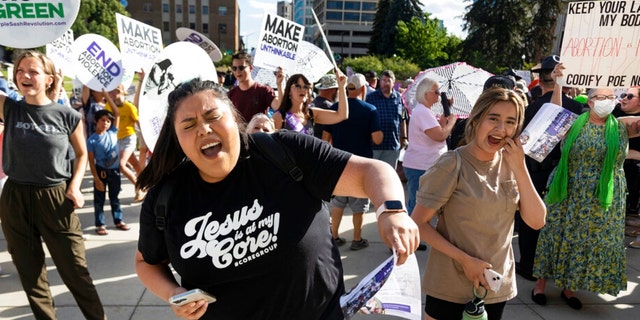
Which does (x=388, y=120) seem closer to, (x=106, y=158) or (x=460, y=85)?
(x=460, y=85)

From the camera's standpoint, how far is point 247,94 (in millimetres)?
4898

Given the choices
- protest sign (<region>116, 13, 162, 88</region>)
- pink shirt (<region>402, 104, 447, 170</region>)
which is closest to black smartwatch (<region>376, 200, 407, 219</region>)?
pink shirt (<region>402, 104, 447, 170</region>)

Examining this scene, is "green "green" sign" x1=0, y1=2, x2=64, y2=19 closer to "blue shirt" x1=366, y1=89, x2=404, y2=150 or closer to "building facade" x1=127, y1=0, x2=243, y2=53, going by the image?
"blue shirt" x1=366, y1=89, x2=404, y2=150

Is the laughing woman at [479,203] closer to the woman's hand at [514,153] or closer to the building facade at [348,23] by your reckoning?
the woman's hand at [514,153]

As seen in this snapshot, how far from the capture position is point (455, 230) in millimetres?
2250

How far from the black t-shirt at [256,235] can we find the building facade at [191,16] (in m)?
78.5

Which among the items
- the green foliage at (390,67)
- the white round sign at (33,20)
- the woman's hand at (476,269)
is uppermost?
the white round sign at (33,20)

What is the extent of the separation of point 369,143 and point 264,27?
2099 mm

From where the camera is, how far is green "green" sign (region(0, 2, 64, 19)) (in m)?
3.22

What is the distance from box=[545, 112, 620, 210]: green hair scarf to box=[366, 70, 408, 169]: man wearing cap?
7.47 ft

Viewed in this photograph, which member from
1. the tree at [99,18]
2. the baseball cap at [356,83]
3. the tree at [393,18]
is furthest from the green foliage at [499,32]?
the tree at [99,18]

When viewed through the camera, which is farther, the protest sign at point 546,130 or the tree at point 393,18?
the tree at point 393,18

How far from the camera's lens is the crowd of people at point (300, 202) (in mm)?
1467

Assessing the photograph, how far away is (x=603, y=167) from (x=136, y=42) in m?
4.72
